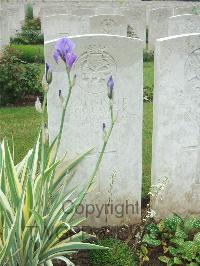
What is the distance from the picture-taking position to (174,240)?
11.7ft

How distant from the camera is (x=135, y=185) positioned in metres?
3.91

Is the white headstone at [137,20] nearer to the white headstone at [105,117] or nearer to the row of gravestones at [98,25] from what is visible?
the row of gravestones at [98,25]

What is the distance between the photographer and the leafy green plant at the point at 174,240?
11.3ft

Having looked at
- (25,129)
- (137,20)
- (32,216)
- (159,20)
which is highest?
(159,20)

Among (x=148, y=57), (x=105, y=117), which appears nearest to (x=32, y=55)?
(x=148, y=57)

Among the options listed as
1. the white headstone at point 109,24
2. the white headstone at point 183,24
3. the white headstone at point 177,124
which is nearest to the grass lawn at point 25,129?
the white headstone at point 177,124

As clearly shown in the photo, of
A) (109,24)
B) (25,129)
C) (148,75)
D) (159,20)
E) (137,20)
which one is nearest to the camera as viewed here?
(25,129)

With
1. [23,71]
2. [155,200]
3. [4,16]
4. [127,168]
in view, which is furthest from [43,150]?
[4,16]

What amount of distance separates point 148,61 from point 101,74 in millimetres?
7932

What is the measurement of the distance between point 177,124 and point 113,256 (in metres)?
1.16

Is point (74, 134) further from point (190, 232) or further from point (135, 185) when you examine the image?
point (190, 232)

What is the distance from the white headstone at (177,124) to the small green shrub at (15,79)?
158 inches

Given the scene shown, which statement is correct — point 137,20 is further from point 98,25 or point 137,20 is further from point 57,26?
point 57,26

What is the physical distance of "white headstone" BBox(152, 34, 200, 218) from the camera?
11.7 ft
